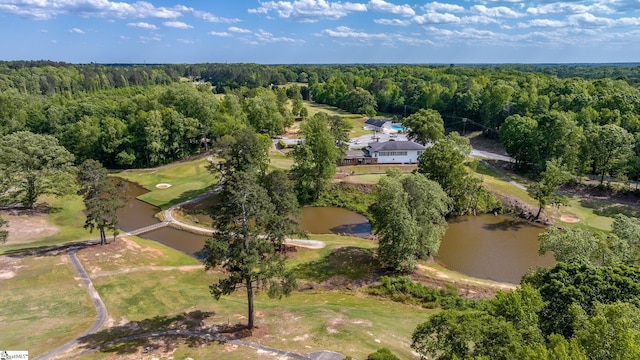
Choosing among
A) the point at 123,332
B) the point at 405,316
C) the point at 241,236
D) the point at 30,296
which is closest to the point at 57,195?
the point at 30,296

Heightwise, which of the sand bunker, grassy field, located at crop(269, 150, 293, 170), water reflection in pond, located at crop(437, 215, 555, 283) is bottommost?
water reflection in pond, located at crop(437, 215, 555, 283)

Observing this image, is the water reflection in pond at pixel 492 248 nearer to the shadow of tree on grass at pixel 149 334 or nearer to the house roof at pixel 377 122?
the shadow of tree on grass at pixel 149 334

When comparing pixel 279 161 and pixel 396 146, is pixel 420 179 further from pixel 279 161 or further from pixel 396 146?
pixel 279 161

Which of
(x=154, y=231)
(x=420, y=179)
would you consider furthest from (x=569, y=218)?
(x=154, y=231)

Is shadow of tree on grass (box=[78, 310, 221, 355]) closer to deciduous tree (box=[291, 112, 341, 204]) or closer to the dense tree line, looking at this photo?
deciduous tree (box=[291, 112, 341, 204])

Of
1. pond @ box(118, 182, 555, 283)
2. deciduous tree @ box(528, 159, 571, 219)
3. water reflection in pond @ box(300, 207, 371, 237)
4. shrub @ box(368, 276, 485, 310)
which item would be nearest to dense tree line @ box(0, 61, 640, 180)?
deciduous tree @ box(528, 159, 571, 219)

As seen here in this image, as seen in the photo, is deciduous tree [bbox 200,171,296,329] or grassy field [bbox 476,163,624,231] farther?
grassy field [bbox 476,163,624,231]

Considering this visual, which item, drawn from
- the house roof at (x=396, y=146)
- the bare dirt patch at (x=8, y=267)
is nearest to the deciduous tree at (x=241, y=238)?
the bare dirt patch at (x=8, y=267)

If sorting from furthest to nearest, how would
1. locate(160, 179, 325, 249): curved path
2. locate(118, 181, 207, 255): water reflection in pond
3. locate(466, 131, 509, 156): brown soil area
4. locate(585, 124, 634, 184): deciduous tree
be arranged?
locate(466, 131, 509, 156): brown soil area → locate(585, 124, 634, 184): deciduous tree → locate(118, 181, 207, 255): water reflection in pond → locate(160, 179, 325, 249): curved path
